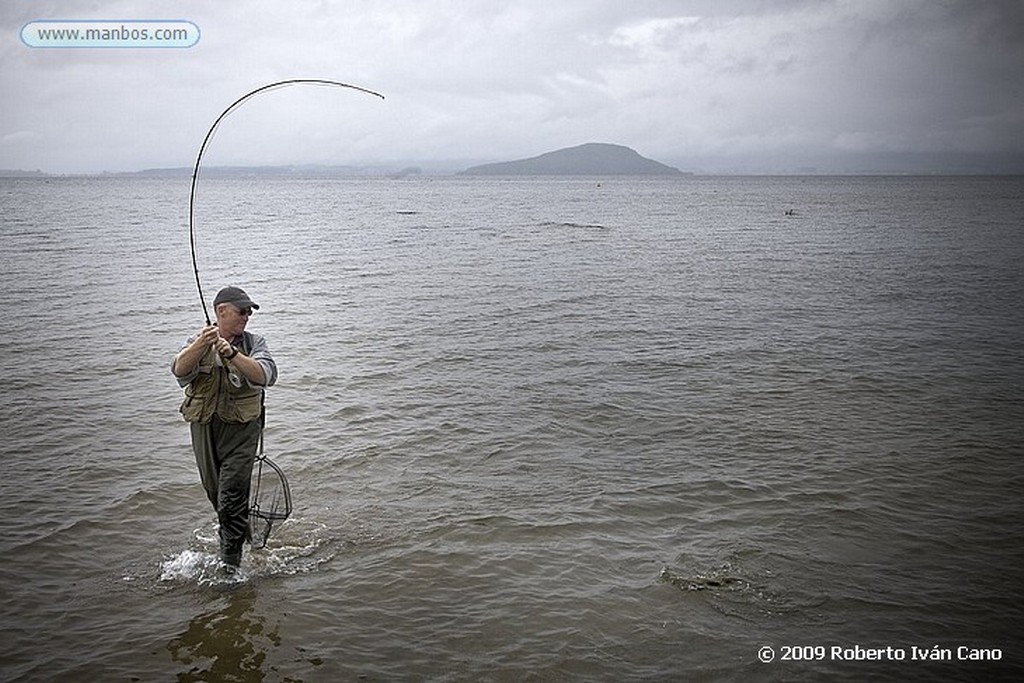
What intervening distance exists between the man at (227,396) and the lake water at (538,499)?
1.03 metres

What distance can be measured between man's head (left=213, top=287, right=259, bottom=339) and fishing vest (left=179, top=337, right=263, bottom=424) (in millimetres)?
293

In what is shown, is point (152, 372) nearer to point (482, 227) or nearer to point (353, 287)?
point (353, 287)

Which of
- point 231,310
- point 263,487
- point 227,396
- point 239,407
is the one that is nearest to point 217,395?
point 227,396

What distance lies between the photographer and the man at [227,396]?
6008mm

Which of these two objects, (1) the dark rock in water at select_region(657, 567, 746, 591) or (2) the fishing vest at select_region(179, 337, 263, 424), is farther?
(1) the dark rock in water at select_region(657, 567, 746, 591)

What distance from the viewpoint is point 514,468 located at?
32.8 ft

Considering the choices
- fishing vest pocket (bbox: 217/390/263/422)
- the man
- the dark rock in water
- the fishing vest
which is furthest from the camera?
the dark rock in water

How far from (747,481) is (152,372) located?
11.0 metres

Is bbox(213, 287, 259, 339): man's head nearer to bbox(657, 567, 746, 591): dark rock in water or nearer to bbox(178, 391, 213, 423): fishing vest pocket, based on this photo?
bbox(178, 391, 213, 423): fishing vest pocket

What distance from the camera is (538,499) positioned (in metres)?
9.01

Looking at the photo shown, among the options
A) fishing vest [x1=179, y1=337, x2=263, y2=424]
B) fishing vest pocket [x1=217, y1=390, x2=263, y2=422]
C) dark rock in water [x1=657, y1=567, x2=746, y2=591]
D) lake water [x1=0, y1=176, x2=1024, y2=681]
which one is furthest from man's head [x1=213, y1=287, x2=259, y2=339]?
dark rock in water [x1=657, y1=567, x2=746, y2=591]

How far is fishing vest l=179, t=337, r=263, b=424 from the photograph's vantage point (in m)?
6.20

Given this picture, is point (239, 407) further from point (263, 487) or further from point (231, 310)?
point (263, 487)

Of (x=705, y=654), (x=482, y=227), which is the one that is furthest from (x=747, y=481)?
(x=482, y=227)
